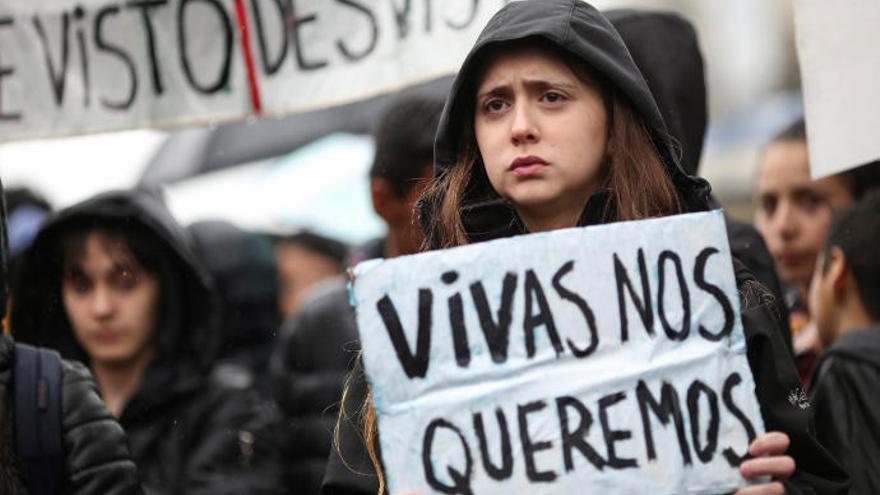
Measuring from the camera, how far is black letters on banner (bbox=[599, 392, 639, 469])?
3543mm

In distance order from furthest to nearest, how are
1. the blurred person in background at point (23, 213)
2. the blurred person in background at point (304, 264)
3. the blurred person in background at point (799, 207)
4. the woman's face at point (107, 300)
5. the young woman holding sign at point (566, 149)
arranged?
the blurred person in background at point (304, 264), the blurred person in background at point (23, 213), the blurred person in background at point (799, 207), the woman's face at point (107, 300), the young woman holding sign at point (566, 149)

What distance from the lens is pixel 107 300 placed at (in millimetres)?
5887

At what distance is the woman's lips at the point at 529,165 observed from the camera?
3.83 metres

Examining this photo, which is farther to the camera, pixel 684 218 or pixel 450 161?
pixel 450 161

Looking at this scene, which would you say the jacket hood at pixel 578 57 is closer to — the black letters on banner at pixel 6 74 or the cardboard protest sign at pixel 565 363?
the cardboard protest sign at pixel 565 363

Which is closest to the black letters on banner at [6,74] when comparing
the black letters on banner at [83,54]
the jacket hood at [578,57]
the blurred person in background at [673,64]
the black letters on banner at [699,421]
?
the black letters on banner at [83,54]

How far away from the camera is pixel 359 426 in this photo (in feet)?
12.6

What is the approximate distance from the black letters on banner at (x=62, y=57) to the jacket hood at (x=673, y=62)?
5.73 feet

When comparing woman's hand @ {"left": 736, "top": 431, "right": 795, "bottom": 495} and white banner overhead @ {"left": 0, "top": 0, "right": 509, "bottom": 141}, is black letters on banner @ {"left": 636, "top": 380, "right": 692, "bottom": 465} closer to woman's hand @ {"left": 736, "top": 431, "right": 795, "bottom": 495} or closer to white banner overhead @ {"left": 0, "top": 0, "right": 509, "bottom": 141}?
woman's hand @ {"left": 736, "top": 431, "right": 795, "bottom": 495}

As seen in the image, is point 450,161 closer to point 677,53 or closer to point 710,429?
point 710,429

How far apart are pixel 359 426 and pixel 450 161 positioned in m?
0.67

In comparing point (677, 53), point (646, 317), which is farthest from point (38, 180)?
point (646, 317)

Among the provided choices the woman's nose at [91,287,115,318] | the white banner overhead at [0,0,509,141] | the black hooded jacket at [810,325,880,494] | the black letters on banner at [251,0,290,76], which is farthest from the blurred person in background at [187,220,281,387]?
the black hooded jacket at [810,325,880,494]

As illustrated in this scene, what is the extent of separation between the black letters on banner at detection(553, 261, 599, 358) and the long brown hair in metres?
0.31
